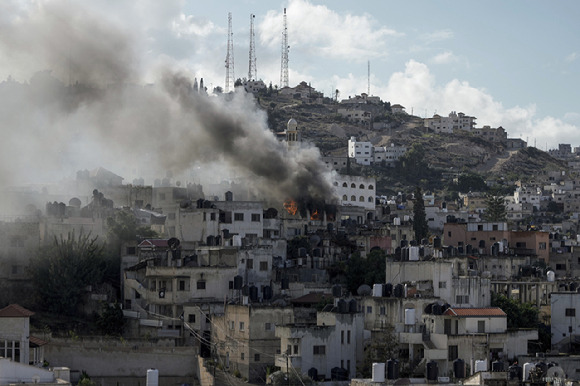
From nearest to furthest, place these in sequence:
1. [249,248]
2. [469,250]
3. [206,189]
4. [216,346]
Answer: [216,346] < [249,248] < [469,250] < [206,189]

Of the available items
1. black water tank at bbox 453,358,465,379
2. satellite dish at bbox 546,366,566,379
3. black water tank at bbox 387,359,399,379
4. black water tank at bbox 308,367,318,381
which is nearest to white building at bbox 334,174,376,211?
black water tank at bbox 308,367,318,381

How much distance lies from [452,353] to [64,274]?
22.6m

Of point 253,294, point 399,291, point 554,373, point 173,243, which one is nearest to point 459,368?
point 554,373

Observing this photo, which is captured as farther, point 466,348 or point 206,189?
point 206,189

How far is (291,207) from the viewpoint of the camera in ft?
325

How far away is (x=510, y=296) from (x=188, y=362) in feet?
72.0

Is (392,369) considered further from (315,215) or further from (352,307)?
(315,215)

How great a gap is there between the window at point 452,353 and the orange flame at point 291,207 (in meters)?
35.9

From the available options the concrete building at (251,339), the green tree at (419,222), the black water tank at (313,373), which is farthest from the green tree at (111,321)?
the green tree at (419,222)

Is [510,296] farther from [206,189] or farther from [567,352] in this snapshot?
[206,189]

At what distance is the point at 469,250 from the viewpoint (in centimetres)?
8812

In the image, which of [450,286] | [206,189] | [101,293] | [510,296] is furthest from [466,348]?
[206,189]

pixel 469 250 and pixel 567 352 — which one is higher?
pixel 469 250

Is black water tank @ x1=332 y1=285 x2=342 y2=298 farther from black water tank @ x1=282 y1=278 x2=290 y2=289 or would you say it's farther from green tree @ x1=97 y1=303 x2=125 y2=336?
green tree @ x1=97 y1=303 x2=125 y2=336
